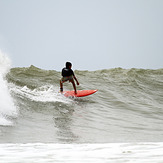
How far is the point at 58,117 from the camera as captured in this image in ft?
24.3

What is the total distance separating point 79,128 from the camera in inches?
242

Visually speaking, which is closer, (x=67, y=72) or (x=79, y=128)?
(x=79, y=128)

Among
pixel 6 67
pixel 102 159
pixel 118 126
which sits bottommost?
pixel 118 126

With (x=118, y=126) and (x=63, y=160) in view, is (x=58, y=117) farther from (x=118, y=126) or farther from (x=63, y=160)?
(x=63, y=160)

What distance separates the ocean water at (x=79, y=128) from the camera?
130 inches

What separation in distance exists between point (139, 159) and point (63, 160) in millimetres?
916

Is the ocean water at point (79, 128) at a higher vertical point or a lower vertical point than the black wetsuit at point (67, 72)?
lower

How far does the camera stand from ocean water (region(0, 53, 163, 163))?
3299mm

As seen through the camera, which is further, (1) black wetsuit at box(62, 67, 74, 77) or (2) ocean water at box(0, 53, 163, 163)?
(1) black wetsuit at box(62, 67, 74, 77)

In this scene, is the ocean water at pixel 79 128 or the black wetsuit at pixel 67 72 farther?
the black wetsuit at pixel 67 72

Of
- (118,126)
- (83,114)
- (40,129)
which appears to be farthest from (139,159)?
(83,114)

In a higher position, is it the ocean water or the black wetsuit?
the black wetsuit

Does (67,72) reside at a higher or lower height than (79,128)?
higher

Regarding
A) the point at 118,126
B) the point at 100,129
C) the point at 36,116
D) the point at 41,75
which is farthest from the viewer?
the point at 41,75
